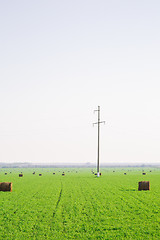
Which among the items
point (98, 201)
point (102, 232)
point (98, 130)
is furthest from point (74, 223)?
point (98, 130)

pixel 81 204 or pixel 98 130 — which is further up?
pixel 98 130

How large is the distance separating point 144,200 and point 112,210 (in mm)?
5705

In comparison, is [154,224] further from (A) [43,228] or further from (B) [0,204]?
(B) [0,204]

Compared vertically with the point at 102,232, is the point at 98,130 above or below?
above

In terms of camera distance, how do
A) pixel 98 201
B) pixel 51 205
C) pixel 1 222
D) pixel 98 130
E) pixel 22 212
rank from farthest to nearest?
pixel 98 130 < pixel 98 201 < pixel 51 205 < pixel 22 212 < pixel 1 222

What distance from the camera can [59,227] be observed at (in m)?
15.4

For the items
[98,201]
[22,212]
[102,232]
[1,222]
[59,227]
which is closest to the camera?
[102,232]

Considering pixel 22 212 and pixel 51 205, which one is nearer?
pixel 22 212

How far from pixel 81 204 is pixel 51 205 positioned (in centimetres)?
228

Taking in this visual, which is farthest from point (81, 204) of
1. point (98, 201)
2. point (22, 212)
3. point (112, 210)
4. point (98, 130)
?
point (98, 130)

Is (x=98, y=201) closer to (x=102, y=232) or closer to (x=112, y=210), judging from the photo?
(x=112, y=210)

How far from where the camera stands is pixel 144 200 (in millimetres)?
24500

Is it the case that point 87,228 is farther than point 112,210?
No

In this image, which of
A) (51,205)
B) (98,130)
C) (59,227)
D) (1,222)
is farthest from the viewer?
(98,130)
